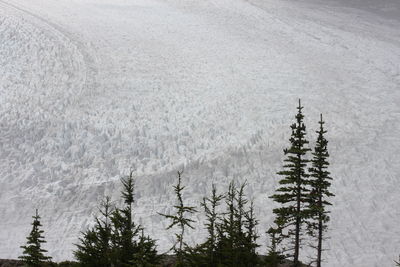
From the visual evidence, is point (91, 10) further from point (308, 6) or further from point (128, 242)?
point (128, 242)

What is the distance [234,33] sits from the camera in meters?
42.5

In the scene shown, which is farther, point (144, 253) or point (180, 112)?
point (180, 112)

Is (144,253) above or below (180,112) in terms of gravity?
below

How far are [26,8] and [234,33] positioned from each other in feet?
68.1

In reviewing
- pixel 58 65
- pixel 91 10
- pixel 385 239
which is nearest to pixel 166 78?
pixel 58 65

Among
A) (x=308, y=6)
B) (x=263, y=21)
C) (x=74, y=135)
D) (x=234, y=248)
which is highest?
(x=308, y=6)

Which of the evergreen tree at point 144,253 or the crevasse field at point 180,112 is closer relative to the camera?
the evergreen tree at point 144,253

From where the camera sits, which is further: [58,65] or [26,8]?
[26,8]

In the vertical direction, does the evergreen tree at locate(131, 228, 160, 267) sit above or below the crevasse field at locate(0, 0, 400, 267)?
below

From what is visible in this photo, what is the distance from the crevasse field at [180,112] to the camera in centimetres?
2106

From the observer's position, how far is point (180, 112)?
2834 centimetres

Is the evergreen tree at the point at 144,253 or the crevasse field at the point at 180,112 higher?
the crevasse field at the point at 180,112

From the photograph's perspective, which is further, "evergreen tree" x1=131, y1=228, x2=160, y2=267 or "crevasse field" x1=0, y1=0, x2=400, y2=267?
"crevasse field" x1=0, y1=0, x2=400, y2=267

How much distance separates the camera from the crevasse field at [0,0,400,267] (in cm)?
2106
